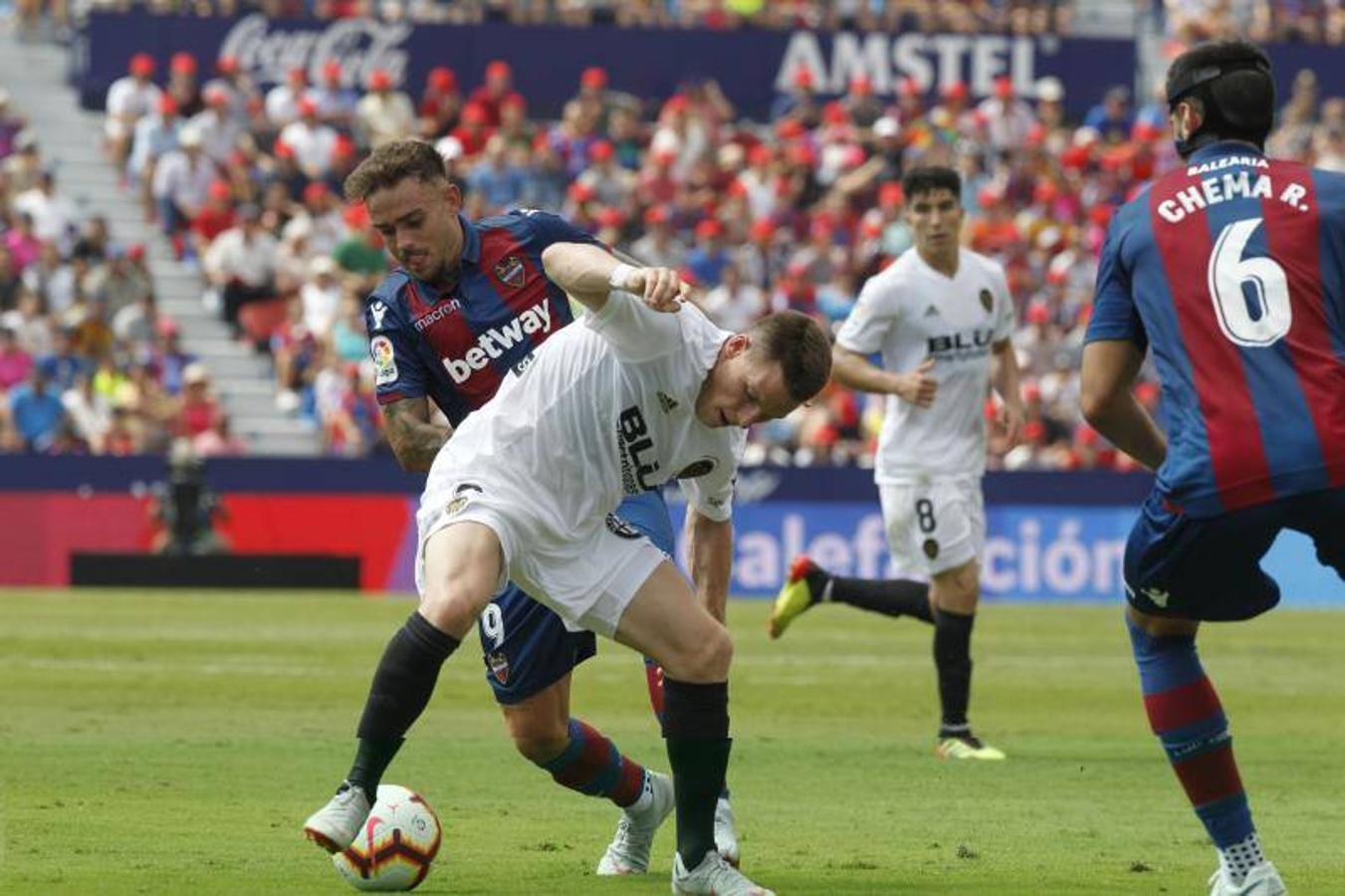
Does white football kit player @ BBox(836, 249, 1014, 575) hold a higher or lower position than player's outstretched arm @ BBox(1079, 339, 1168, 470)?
lower

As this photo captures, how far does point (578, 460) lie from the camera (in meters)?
7.93

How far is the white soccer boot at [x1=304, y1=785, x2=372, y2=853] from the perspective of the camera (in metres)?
7.40

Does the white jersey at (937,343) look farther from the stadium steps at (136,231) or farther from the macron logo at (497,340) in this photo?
the stadium steps at (136,231)

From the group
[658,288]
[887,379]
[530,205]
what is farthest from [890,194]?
[658,288]

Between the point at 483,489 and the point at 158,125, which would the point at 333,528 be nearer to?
the point at 158,125

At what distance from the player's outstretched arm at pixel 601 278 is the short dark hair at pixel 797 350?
0.31 meters

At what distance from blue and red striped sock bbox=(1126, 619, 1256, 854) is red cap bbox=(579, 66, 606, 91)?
25.8 meters

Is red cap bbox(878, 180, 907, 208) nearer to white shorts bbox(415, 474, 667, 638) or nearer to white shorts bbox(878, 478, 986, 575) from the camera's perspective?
white shorts bbox(878, 478, 986, 575)

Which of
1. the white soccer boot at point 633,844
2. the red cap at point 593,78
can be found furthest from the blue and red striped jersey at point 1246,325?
the red cap at point 593,78

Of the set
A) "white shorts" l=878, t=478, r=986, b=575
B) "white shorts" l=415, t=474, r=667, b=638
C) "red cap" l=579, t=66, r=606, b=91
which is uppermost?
"white shorts" l=415, t=474, r=667, b=638

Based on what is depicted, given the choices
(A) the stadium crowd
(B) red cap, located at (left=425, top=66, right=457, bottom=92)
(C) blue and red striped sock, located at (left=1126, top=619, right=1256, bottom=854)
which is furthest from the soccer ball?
(B) red cap, located at (left=425, top=66, right=457, bottom=92)

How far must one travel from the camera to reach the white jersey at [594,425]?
775cm

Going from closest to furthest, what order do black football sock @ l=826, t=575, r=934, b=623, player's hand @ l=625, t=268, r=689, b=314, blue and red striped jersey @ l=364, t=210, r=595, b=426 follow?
player's hand @ l=625, t=268, r=689, b=314 → blue and red striped jersey @ l=364, t=210, r=595, b=426 → black football sock @ l=826, t=575, r=934, b=623

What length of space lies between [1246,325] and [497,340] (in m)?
2.94
